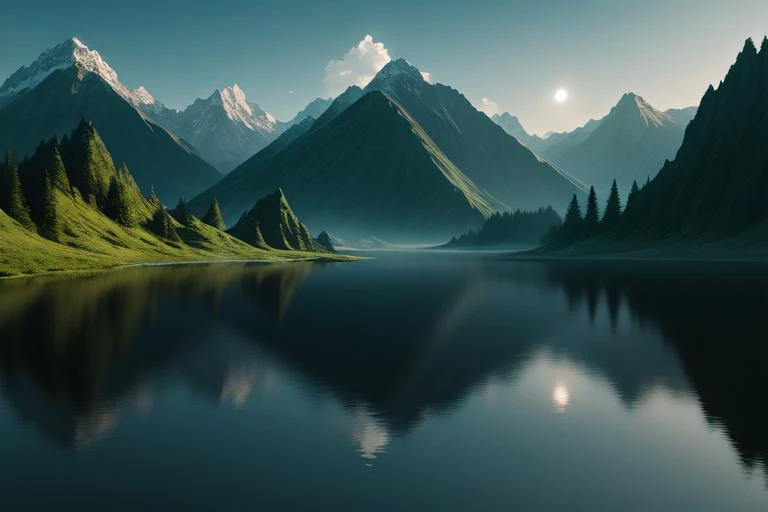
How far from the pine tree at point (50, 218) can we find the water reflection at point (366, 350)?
3553 inches

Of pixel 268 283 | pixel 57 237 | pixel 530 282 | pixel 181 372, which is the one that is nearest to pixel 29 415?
pixel 181 372

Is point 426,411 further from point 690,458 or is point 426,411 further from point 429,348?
point 429,348

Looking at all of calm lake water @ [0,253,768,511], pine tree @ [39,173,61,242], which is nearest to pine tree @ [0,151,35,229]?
pine tree @ [39,173,61,242]

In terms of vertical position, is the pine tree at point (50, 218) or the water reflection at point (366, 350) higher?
the pine tree at point (50, 218)

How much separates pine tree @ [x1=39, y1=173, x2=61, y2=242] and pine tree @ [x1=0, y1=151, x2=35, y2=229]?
352 centimetres

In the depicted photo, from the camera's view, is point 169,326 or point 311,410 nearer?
point 311,410

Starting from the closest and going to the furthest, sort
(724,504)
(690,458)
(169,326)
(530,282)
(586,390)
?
(724,504)
(690,458)
(586,390)
(169,326)
(530,282)

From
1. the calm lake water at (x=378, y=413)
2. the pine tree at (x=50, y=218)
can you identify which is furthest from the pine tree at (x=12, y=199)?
the calm lake water at (x=378, y=413)

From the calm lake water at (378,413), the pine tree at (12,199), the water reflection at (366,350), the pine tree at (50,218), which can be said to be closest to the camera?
the calm lake water at (378,413)

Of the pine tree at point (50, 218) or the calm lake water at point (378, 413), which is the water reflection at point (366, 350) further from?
the pine tree at point (50, 218)

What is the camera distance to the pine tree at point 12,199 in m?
170

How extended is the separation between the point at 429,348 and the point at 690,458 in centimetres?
2636

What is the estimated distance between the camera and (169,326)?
58.0 meters

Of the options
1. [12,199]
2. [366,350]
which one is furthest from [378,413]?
[12,199]
